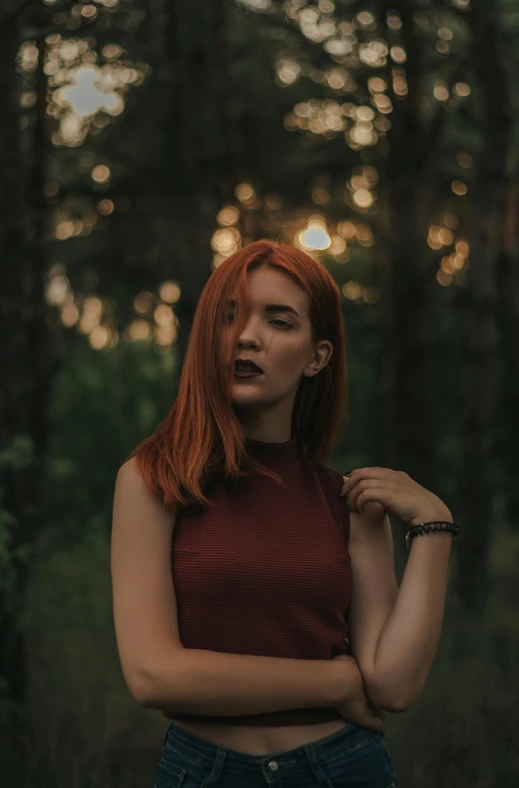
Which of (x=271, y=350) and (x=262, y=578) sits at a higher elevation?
(x=271, y=350)

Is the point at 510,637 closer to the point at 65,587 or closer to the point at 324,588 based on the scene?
the point at 65,587

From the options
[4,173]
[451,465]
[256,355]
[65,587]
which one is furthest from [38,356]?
[451,465]

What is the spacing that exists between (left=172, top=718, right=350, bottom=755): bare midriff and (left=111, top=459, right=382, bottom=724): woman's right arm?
0.21 feet

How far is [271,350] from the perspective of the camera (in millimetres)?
2811

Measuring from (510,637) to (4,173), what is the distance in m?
5.20

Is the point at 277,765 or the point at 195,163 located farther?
the point at 195,163

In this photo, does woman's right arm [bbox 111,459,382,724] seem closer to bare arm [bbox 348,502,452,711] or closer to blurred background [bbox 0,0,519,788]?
bare arm [bbox 348,502,452,711]

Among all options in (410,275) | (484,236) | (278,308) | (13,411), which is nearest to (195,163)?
(13,411)

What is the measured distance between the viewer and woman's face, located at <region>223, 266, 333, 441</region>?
2.78 metres

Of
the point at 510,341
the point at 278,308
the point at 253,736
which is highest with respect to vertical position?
the point at 278,308

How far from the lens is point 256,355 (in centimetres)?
278

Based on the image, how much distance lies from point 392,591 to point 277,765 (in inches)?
21.5

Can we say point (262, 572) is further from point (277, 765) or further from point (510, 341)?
point (510, 341)

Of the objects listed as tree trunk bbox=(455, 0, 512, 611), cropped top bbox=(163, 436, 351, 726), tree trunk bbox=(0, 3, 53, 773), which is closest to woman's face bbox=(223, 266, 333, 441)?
cropped top bbox=(163, 436, 351, 726)
